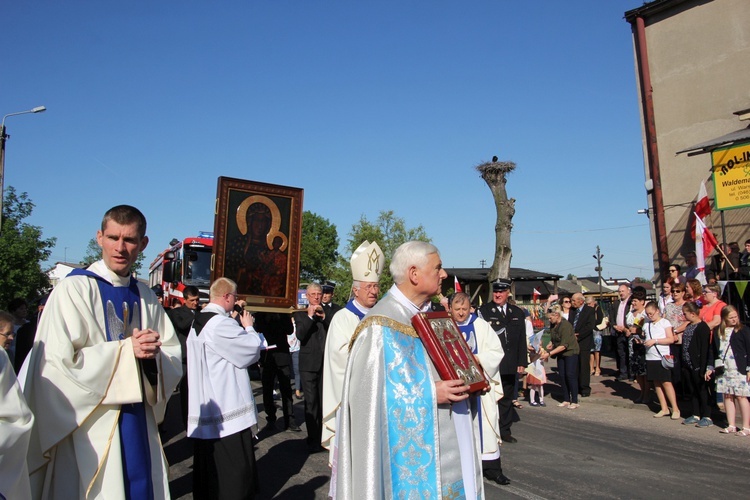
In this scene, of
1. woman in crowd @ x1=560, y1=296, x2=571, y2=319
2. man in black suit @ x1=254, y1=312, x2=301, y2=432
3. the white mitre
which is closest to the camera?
the white mitre

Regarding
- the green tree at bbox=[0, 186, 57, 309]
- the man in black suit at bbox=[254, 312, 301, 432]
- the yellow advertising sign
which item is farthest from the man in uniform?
the green tree at bbox=[0, 186, 57, 309]

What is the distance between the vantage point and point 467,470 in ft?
11.6

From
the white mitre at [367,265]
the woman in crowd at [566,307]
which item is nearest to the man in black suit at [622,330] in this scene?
the woman in crowd at [566,307]

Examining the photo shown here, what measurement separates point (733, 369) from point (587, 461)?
3.15 metres

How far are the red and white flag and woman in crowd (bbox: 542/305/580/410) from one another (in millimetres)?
3808

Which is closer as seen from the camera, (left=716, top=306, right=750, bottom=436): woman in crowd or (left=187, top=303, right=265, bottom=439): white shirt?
(left=187, top=303, right=265, bottom=439): white shirt

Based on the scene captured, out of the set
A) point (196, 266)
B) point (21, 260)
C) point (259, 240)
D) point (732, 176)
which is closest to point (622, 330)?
point (732, 176)

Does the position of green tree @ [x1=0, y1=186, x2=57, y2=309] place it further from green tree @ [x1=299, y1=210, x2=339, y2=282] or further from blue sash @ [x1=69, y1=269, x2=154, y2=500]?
green tree @ [x1=299, y1=210, x2=339, y2=282]

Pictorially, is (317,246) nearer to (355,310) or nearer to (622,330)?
(622,330)

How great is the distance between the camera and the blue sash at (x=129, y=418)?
11.1ft

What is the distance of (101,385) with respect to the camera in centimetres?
328

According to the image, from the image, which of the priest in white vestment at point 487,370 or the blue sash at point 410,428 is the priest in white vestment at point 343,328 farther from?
the blue sash at point 410,428

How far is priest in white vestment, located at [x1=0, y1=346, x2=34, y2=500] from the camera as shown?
8.65ft

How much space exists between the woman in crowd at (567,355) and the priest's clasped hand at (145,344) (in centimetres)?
962
